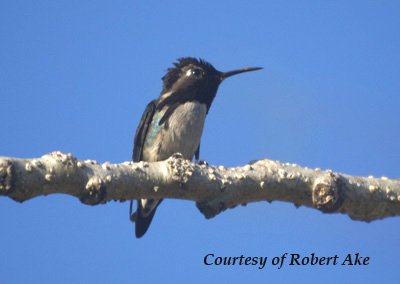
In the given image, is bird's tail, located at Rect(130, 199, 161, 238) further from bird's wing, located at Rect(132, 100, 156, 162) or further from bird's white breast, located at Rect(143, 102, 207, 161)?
bird's wing, located at Rect(132, 100, 156, 162)

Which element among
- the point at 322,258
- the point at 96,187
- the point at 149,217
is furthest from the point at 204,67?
the point at 96,187

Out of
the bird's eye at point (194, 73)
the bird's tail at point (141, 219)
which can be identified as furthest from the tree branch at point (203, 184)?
the bird's eye at point (194, 73)

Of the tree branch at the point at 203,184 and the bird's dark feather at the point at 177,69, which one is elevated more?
the bird's dark feather at the point at 177,69

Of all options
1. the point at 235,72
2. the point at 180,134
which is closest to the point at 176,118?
the point at 180,134

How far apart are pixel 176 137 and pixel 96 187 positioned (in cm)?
469

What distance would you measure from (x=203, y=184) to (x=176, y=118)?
14.1 ft

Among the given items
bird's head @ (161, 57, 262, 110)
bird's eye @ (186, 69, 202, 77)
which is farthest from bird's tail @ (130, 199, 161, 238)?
bird's eye @ (186, 69, 202, 77)

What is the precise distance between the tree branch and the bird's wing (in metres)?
4.43

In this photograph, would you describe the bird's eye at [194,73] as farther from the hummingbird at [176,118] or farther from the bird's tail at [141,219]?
the bird's tail at [141,219]

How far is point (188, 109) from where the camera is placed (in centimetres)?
845

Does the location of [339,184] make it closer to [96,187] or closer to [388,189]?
[388,189]

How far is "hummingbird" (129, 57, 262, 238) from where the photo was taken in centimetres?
Result: 832

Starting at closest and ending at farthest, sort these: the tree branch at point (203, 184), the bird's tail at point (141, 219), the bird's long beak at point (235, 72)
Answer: the tree branch at point (203, 184)
the bird's tail at point (141, 219)
the bird's long beak at point (235, 72)

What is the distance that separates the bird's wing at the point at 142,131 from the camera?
874cm
